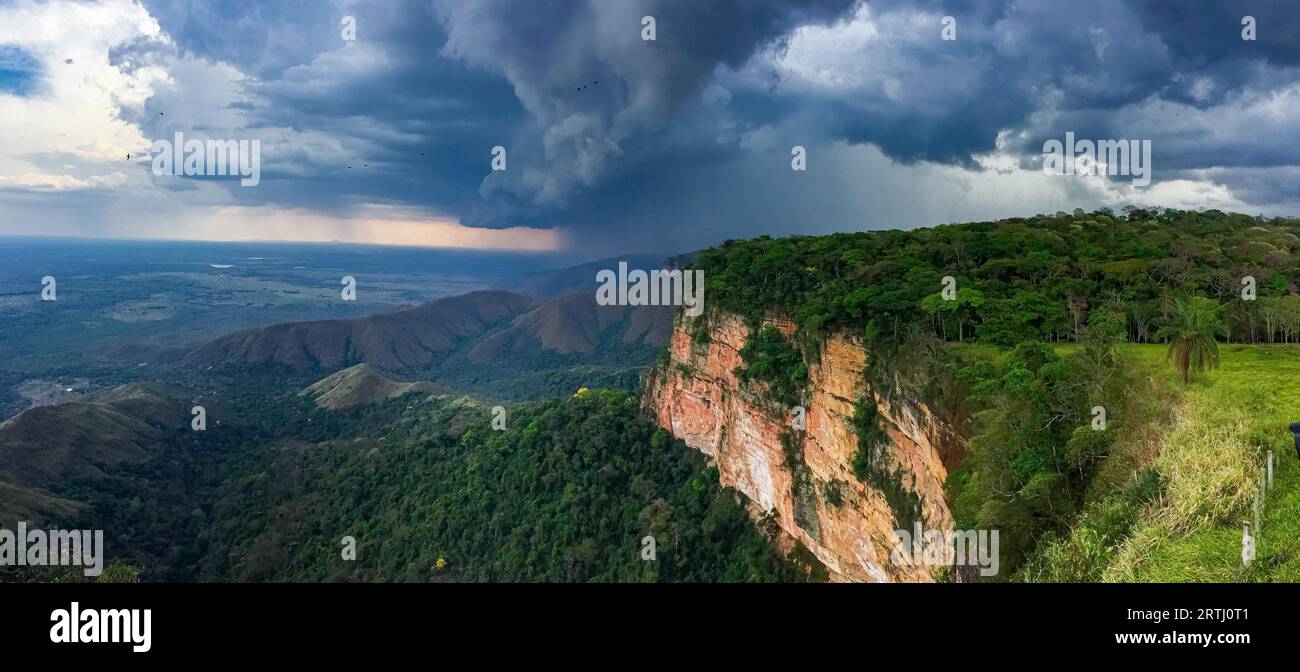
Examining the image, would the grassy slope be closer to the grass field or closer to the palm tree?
the grass field

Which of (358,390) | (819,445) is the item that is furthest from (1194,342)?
(358,390)

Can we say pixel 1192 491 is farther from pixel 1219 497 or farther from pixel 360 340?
pixel 360 340

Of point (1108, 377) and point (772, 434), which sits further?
point (772, 434)

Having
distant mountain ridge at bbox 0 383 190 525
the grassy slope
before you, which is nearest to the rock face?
the grassy slope

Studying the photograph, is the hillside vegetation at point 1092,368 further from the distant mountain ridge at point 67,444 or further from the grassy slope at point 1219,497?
the distant mountain ridge at point 67,444

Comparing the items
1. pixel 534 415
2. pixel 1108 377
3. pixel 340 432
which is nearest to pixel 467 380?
pixel 340 432
